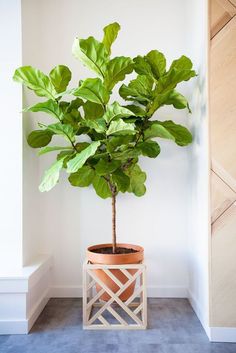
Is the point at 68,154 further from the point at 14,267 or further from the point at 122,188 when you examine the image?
the point at 14,267

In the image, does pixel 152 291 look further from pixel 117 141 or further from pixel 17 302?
pixel 117 141

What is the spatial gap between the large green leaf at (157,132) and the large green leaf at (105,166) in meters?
0.24

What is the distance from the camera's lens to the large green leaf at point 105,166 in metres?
1.70

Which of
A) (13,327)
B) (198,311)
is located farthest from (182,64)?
(13,327)

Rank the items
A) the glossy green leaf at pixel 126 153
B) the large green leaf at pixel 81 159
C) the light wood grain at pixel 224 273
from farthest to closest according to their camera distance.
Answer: the glossy green leaf at pixel 126 153 → the light wood grain at pixel 224 273 → the large green leaf at pixel 81 159

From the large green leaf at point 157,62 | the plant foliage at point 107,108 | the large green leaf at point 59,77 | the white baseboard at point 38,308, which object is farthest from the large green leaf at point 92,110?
the white baseboard at point 38,308

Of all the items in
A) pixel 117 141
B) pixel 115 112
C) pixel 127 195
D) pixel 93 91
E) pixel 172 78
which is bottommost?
pixel 127 195

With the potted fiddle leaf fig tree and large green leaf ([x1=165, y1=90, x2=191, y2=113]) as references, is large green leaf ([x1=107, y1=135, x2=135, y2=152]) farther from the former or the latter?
large green leaf ([x1=165, y1=90, x2=191, y2=113])

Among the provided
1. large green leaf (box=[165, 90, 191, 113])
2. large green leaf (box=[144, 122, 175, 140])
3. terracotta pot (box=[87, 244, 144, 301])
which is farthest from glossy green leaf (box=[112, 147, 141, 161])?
terracotta pot (box=[87, 244, 144, 301])

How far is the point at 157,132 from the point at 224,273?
82cm

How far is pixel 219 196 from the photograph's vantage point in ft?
5.47

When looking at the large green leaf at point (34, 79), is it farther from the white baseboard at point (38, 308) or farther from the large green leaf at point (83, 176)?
the white baseboard at point (38, 308)

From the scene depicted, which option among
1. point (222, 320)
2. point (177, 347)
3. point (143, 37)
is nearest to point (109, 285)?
point (177, 347)

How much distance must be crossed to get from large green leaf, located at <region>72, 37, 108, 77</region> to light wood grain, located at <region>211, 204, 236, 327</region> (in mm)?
1012
